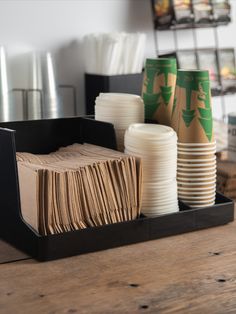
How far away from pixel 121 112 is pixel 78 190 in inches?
13.6

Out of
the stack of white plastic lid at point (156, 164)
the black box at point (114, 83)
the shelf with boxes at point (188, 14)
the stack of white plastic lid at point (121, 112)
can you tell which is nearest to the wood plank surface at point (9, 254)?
the stack of white plastic lid at point (156, 164)

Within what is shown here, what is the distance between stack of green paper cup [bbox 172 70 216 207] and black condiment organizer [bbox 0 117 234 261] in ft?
0.13

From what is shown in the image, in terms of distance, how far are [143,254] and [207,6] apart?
277cm

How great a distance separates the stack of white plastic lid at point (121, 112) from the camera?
1.60 meters

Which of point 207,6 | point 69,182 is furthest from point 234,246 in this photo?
point 207,6

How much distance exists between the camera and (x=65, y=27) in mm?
3541

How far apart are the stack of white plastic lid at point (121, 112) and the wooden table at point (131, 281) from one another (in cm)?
34

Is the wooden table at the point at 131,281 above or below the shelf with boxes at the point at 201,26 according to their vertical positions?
below

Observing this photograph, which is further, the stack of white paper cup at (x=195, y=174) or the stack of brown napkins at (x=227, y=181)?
the stack of brown napkins at (x=227, y=181)

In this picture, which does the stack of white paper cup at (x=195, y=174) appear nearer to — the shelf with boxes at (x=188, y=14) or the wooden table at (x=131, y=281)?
the wooden table at (x=131, y=281)

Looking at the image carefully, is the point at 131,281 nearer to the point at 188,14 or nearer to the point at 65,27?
the point at 65,27

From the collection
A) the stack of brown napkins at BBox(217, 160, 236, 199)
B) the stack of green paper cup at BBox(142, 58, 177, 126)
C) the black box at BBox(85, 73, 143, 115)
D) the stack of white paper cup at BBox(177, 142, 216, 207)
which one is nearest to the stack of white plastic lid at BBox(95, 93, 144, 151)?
the stack of green paper cup at BBox(142, 58, 177, 126)

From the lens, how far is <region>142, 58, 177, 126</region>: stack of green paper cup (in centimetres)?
165

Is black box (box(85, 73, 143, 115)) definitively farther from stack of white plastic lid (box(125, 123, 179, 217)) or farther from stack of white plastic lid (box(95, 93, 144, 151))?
stack of white plastic lid (box(125, 123, 179, 217))
